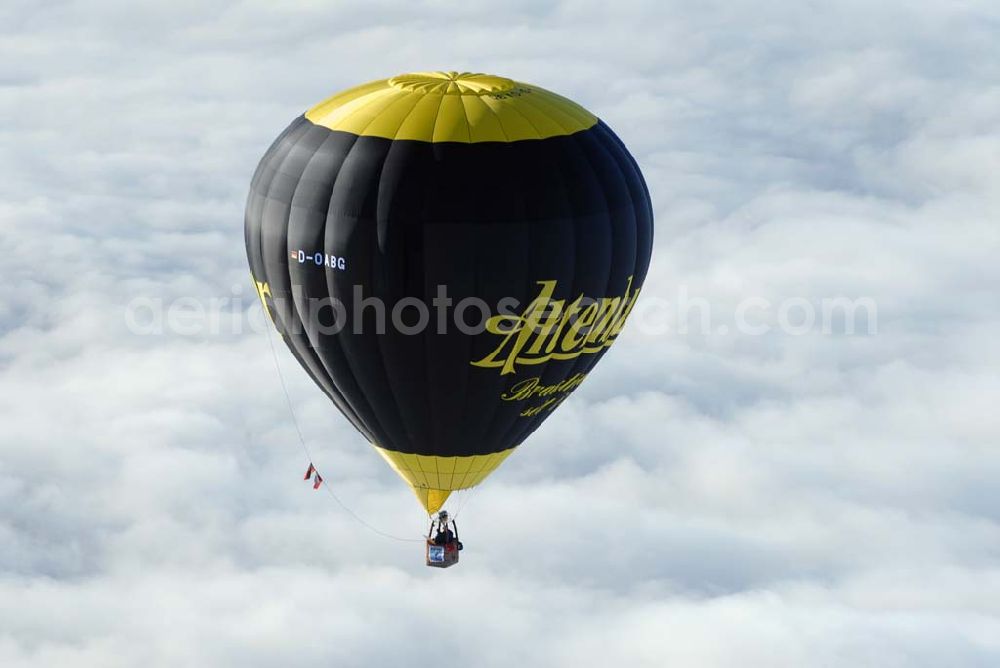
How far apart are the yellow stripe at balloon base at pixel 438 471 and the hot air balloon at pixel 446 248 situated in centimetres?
29

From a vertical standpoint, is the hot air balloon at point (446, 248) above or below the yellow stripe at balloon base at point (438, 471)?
above

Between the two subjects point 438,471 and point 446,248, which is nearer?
point 446,248

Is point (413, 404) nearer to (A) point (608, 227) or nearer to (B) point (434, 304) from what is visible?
(B) point (434, 304)

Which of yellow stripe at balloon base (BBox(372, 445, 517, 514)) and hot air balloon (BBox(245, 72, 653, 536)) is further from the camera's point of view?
yellow stripe at balloon base (BBox(372, 445, 517, 514))

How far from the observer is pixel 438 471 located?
48.4 meters

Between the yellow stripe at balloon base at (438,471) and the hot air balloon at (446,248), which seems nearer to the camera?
the hot air balloon at (446,248)

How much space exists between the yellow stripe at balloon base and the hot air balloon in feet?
0.94

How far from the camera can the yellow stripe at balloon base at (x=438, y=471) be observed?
4819 cm

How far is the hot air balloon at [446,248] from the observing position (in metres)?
43.5

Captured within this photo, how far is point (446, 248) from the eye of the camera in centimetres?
4341

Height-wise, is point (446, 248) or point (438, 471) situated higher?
point (446, 248)

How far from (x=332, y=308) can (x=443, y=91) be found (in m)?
6.08

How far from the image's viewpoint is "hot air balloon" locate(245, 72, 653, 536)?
4350 centimetres

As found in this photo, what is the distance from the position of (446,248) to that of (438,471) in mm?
7589
